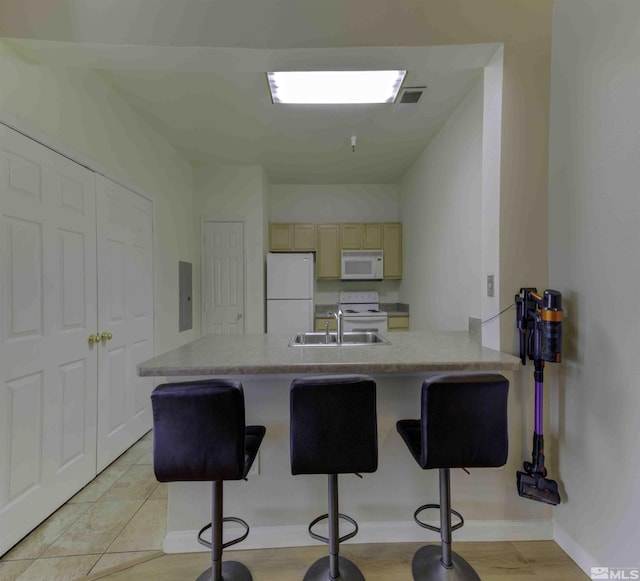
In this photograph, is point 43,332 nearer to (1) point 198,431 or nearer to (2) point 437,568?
(1) point 198,431

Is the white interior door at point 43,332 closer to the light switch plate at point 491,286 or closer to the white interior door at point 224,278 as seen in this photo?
the white interior door at point 224,278

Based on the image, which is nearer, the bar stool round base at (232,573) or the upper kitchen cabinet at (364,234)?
the bar stool round base at (232,573)

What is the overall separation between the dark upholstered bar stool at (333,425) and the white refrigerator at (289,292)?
2.66 m

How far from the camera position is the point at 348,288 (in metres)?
4.54

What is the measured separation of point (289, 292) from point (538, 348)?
2.80 m

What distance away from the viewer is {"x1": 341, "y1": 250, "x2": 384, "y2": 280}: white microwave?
13.8 ft

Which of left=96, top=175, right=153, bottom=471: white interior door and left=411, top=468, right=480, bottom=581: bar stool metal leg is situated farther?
left=96, top=175, right=153, bottom=471: white interior door

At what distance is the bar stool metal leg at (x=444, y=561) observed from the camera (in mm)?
1269

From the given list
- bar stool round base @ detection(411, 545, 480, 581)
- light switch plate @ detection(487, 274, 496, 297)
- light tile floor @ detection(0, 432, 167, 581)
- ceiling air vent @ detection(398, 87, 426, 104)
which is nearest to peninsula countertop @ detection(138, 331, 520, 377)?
light switch plate @ detection(487, 274, 496, 297)

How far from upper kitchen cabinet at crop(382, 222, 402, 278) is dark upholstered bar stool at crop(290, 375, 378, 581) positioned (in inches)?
129

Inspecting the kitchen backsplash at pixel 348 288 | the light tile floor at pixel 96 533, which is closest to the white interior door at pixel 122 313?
the light tile floor at pixel 96 533

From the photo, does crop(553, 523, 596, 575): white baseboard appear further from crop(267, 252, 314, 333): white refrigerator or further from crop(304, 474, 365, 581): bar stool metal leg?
crop(267, 252, 314, 333): white refrigerator

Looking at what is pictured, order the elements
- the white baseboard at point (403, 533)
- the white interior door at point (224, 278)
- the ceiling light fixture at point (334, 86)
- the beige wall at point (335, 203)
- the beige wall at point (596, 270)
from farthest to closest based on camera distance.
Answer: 1. the beige wall at point (335, 203)
2. the white interior door at point (224, 278)
3. the ceiling light fixture at point (334, 86)
4. the white baseboard at point (403, 533)
5. the beige wall at point (596, 270)

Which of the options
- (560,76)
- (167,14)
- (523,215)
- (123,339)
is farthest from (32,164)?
(560,76)
